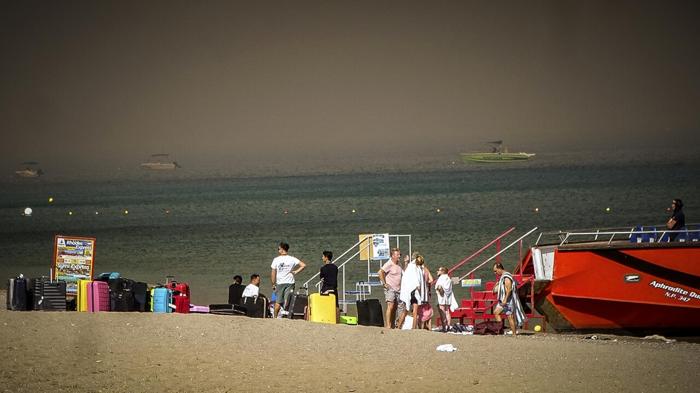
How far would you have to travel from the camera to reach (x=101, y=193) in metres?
132

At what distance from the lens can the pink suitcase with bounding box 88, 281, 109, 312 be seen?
17703 millimetres

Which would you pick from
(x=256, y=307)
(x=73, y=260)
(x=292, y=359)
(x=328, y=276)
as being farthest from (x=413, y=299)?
(x=73, y=260)

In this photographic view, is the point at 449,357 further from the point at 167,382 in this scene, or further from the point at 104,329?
→ the point at 104,329

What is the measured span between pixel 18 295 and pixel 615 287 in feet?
32.8

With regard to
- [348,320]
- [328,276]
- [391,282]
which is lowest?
[348,320]

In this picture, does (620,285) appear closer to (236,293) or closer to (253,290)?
(253,290)

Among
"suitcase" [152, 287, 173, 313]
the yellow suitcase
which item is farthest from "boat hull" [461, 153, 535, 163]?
the yellow suitcase

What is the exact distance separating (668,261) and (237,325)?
758 cm

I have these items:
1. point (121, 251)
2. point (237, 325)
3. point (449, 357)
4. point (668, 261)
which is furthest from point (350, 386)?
point (121, 251)

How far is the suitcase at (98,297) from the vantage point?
58.1 ft

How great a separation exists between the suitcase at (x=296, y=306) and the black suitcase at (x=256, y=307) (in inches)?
17.5

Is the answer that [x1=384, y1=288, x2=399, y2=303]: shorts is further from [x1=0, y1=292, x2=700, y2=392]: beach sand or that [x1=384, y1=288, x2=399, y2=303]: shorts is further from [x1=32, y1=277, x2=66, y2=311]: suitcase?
[x1=32, y1=277, x2=66, y2=311]: suitcase

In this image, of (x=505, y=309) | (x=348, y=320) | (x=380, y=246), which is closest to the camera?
(x=505, y=309)

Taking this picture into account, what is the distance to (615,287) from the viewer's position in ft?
65.0
